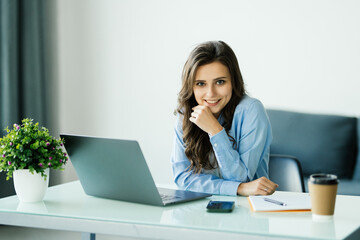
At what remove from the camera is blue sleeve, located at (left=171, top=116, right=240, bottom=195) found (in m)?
1.66

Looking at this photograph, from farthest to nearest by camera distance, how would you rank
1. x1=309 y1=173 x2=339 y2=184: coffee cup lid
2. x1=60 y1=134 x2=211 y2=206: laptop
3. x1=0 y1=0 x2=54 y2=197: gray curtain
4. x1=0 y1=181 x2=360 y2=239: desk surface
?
x1=0 y1=0 x2=54 y2=197: gray curtain, x1=60 y1=134 x2=211 y2=206: laptop, x1=309 y1=173 x2=339 y2=184: coffee cup lid, x1=0 y1=181 x2=360 y2=239: desk surface

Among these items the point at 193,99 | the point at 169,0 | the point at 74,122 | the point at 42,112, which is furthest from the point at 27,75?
the point at 193,99

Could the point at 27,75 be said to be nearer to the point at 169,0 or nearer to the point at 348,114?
the point at 169,0

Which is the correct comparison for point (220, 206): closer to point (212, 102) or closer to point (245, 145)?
point (245, 145)

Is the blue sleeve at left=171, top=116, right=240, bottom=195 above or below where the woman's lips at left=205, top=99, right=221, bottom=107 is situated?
below

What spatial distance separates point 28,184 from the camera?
1475mm

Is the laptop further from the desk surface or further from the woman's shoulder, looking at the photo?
the woman's shoulder

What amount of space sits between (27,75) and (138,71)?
2.69 feet

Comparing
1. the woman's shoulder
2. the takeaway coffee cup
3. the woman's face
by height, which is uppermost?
the woman's face

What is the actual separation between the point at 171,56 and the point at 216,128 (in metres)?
2.13

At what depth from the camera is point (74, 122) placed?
409 cm

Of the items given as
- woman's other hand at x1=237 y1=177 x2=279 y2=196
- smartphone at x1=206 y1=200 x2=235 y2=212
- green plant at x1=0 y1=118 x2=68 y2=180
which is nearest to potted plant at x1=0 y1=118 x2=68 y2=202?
green plant at x1=0 y1=118 x2=68 y2=180

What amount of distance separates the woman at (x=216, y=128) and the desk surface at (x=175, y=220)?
235 millimetres

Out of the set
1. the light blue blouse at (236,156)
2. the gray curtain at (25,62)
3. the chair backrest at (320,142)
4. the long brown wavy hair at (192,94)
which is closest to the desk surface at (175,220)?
the light blue blouse at (236,156)
